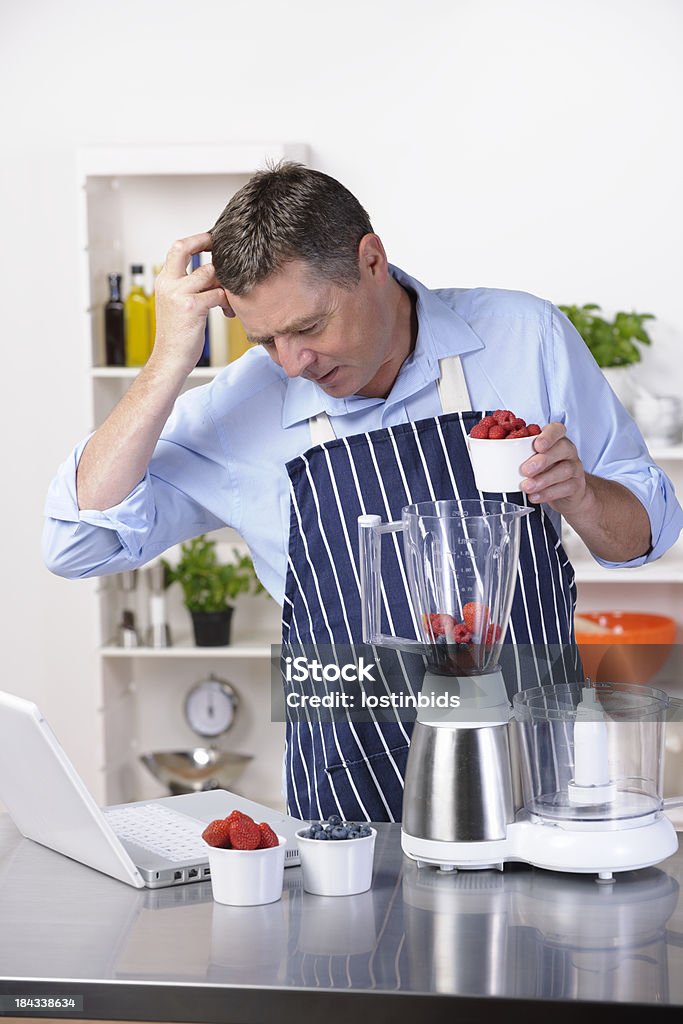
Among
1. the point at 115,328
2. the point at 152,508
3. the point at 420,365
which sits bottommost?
the point at 152,508

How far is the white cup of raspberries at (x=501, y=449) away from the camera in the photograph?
154cm

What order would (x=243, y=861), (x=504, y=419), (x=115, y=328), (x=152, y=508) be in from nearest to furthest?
(x=243, y=861) → (x=504, y=419) → (x=152, y=508) → (x=115, y=328)

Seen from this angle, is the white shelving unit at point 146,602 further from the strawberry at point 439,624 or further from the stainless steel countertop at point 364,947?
the stainless steel countertop at point 364,947

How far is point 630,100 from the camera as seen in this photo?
11.6 ft

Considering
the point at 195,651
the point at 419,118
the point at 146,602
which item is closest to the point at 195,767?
the point at 195,651

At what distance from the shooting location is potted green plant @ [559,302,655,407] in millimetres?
3412

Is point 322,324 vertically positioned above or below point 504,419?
above

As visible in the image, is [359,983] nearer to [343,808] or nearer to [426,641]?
[426,641]

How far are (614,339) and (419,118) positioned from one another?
0.85m

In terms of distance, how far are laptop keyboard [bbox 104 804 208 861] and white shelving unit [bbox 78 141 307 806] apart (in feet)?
6.25

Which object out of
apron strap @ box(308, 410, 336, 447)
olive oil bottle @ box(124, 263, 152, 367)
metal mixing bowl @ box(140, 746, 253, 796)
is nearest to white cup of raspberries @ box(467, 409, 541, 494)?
apron strap @ box(308, 410, 336, 447)

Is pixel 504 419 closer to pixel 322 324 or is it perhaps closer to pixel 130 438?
pixel 322 324

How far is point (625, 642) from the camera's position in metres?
3.46

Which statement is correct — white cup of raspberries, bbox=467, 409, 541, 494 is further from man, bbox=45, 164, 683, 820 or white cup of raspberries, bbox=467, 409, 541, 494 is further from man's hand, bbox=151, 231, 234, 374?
man's hand, bbox=151, 231, 234, 374
